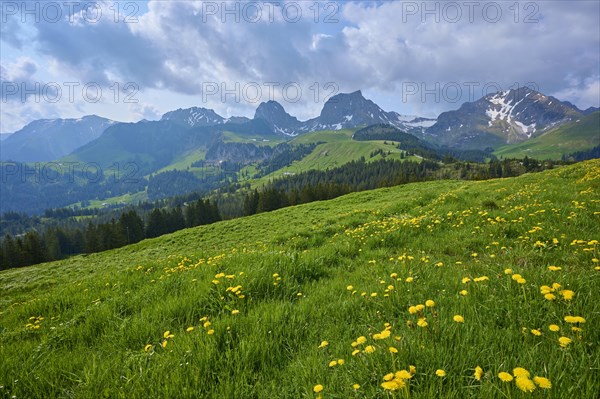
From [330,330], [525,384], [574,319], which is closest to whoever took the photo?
[525,384]

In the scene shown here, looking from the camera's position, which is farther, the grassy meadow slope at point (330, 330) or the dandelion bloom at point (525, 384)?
the grassy meadow slope at point (330, 330)

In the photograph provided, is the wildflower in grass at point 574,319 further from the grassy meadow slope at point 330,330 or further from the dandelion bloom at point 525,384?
the dandelion bloom at point 525,384

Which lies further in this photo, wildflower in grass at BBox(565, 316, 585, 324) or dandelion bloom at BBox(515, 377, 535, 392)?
wildflower in grass at BBox(565, 316, 585, 324)

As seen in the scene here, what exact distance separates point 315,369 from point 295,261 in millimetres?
3803

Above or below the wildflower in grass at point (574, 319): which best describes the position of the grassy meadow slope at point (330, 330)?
below

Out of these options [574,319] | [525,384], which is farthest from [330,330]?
[574,319]

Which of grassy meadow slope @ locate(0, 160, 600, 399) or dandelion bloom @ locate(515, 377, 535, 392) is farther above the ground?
dandelion bloom @ locate(515, 377, 535, 392)

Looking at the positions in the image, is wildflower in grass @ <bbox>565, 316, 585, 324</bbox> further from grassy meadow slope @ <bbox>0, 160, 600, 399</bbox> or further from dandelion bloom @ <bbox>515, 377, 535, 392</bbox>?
dandelion bloom @ <bbox>515, 377, 535, 392</bbox>

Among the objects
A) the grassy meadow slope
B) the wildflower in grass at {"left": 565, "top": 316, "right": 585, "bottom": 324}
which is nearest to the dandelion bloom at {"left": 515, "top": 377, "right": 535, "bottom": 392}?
the grassy meadow slope

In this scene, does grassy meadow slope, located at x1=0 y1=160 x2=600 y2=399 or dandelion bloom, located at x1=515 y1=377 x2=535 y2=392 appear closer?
dandelion bloom, located at x1=515 y1=377 x2=535 y2=392

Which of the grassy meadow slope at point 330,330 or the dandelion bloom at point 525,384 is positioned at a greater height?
the dandelion bloom at point 525,384

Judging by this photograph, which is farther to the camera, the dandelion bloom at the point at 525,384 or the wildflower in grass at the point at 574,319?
the wildflower in grass at the point at 574,319

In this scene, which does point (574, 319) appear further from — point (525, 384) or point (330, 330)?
point (330, 330)

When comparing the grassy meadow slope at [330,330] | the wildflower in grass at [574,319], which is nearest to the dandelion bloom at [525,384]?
the grassy meadow slope at [330,330]
